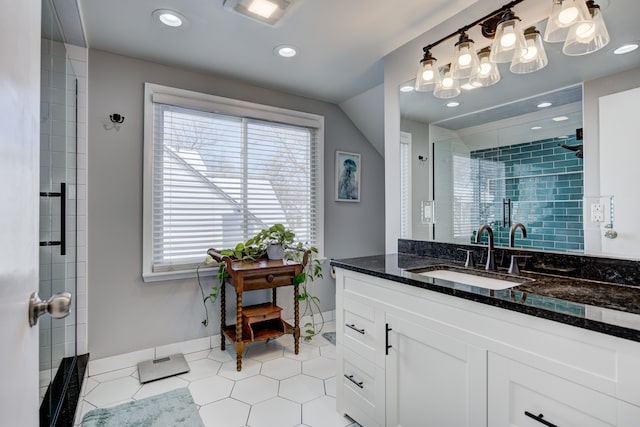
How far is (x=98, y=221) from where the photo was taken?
7.72ft

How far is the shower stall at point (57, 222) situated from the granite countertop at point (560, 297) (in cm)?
151

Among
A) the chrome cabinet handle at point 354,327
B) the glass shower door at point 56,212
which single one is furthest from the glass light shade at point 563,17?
the glass shower door at point 56,212

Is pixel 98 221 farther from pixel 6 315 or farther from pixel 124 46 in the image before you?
pixel 6 315

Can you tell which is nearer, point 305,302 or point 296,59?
point 296,59

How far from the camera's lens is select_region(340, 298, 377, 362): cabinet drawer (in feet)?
5.27

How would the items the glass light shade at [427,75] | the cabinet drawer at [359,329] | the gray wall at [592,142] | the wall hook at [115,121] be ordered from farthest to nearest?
the wall hook at [115,121]
the glass light shade at [427,75]
the cabinet drawer at [359,329]
the gray wall at [592,142]

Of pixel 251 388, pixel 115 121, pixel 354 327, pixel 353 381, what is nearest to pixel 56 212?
pixel 115 121

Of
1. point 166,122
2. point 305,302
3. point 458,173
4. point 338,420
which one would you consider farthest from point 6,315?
point 305,302

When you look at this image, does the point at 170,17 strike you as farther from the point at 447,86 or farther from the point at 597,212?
the point at 597,212

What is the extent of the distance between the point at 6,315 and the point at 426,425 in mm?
1446

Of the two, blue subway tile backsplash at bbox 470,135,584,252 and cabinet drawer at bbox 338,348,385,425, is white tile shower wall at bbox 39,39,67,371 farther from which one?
blue subway tile backsplash at bbox 470,135,584,252

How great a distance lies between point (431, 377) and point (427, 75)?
1.65 m

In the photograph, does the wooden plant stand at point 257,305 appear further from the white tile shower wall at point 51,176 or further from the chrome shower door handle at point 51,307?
the chrome shower door handle at point 51,307

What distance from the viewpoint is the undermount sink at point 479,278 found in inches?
57.6
